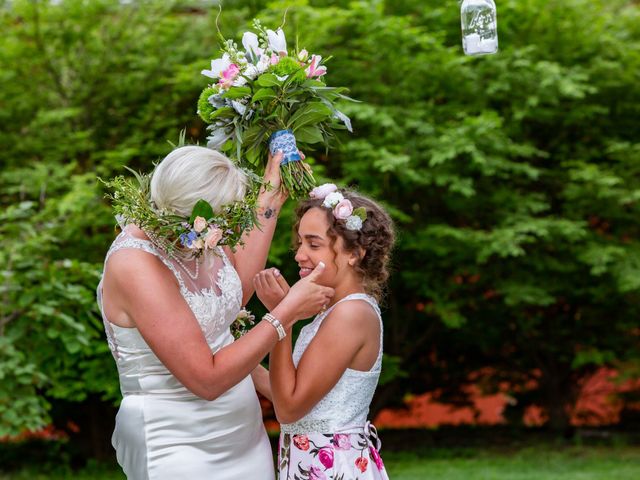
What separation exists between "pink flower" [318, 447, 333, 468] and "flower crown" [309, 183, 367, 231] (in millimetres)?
726

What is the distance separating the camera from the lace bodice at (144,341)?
8.49 ft

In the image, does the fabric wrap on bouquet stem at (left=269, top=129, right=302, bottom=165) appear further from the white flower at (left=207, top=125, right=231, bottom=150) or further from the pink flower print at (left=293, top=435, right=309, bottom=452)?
the pink flower print at (left=293, top=435, right=309, bottom=452)

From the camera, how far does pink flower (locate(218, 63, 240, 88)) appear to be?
9.35ft

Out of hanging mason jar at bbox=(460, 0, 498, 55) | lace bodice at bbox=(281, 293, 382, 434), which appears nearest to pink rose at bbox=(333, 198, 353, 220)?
lace bodice at bbox=(281, 293, 382, 434)

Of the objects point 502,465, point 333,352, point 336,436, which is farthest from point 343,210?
point 502,465

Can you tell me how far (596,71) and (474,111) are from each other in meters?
1.34

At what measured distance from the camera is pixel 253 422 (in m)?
2.87

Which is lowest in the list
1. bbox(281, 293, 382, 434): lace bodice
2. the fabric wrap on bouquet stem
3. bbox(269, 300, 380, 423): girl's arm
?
bbox(281, 293, 382, 434): lace bodice

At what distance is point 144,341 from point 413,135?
6077 mm

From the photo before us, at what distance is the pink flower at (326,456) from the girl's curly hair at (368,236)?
55 cm

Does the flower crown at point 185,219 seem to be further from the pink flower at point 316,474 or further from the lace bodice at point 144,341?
the pink flower at point 316,474

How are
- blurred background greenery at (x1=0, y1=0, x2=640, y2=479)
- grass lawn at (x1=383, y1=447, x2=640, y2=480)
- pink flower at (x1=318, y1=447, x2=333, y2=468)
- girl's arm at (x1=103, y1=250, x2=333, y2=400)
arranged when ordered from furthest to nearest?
blurred background greenery at (x1=0, y1=0, x2=640, y2=479), grass lawn at (x1=383, y1=447, x2=640, y2=480), pink flower at (x1=318, y1=447, x2=333, y2=468), girl's arm at (x1=103, y1=250, x2=333, y2=400)

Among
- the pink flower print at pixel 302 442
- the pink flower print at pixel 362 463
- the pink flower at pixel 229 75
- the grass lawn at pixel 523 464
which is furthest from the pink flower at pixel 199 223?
the grass lawn at pixel 523 464

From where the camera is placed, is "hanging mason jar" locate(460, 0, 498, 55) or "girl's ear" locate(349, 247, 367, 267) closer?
"girl's ear" locate(349, 247, 367, 267)
